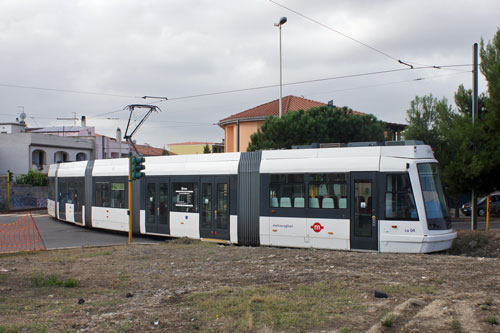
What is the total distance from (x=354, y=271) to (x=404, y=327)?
3710mm

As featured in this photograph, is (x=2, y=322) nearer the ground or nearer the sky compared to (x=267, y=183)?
nearer the ground

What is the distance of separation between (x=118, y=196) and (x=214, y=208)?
247 inches

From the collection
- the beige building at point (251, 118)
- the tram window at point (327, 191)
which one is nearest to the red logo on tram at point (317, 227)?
the tram window at point (327, 191)

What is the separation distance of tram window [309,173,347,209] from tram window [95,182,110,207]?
431 inches

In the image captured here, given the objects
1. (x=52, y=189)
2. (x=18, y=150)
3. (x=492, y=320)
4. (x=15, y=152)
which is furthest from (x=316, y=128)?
(x=15, y=152)

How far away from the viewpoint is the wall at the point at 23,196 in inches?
1666

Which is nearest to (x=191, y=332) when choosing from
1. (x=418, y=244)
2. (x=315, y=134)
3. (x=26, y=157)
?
(x=418, y=244)

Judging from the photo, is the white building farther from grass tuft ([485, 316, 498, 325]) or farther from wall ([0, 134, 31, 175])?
grass tuft ([485, 316, 498, 325])

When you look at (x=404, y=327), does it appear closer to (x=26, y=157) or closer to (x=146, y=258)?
(x=146, y=258)

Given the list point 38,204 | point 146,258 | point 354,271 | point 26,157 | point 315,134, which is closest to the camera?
point 354,271

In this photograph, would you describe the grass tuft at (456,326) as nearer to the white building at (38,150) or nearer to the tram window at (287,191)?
the tram window at (287,191)

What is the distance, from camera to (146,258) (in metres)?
12.3

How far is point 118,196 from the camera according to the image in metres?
20.8

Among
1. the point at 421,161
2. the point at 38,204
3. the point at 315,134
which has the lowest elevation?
the point at 38,204
